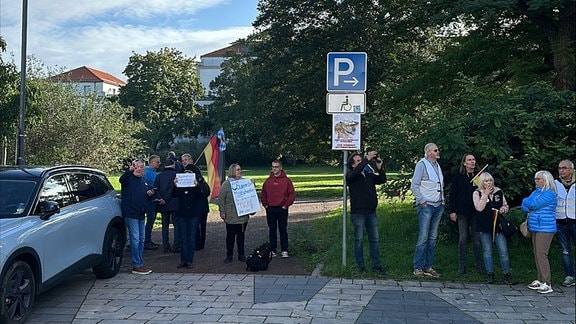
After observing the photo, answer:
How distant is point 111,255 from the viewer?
27.6ft

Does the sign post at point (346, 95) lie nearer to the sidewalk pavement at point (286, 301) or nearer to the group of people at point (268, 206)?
the sidewalk pavement at point (286, 301)

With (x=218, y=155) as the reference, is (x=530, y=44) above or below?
above

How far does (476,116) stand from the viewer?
9.65 m

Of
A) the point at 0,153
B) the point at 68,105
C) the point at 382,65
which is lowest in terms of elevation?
the point at 0,153

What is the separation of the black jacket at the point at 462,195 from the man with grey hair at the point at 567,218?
1.16 m

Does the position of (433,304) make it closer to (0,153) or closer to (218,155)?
(218,155)

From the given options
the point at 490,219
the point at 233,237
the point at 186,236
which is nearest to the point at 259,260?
the point at 233,237

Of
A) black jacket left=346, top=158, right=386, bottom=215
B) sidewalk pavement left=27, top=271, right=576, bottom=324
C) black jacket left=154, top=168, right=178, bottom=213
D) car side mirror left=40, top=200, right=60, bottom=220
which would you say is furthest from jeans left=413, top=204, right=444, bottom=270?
car side mirror left=40, top=200, right=60, bottom=220

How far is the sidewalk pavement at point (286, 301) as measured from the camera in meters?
6.39

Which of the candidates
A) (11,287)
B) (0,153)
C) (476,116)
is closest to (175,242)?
(11,287)

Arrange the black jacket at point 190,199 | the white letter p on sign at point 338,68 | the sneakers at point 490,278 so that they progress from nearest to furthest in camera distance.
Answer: the sneakers at point 490,278 → the white letter p on sign at point 338,68 → the black jacket at point 190,199

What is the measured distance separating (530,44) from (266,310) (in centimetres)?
981

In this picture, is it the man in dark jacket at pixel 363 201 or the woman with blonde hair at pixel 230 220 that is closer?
the man in dark jacket at pixel 363 201

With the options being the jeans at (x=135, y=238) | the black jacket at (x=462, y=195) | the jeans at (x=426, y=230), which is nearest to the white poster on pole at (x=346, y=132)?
the jeans at (x=426, y=230)
